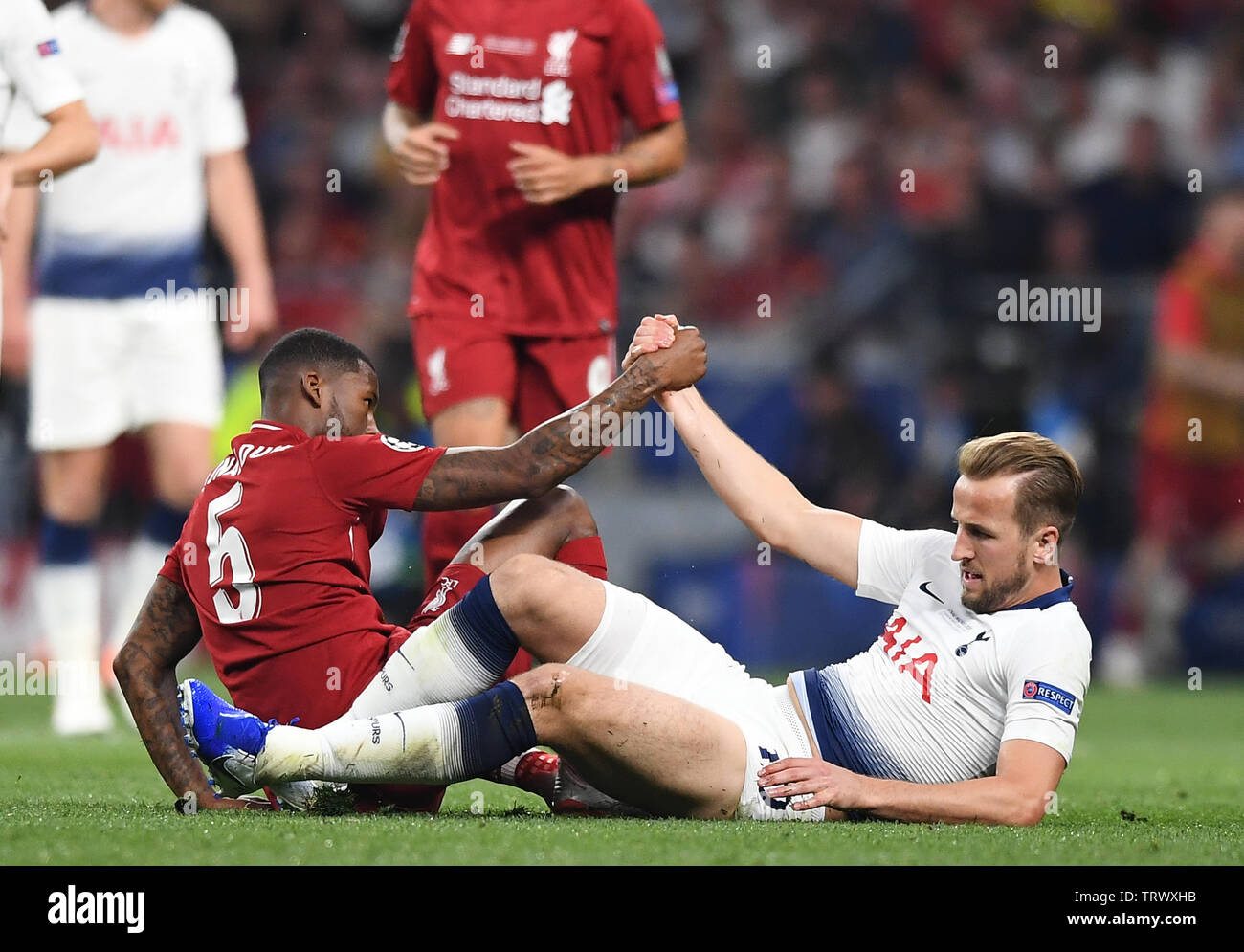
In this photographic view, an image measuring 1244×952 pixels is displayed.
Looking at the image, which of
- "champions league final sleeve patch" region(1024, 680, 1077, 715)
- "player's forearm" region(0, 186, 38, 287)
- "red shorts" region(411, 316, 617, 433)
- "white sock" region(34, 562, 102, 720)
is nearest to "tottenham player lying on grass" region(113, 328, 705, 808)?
"champions league final sleeve patch" region(1024, 680, 1077, 715)

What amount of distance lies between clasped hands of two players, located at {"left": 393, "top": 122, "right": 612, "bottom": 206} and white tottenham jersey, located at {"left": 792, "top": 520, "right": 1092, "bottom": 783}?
2214 mm

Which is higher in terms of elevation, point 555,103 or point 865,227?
point 865,227

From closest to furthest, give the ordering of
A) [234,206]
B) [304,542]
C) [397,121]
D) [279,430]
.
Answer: [304,542], [279,430], [397,121], [234,206]

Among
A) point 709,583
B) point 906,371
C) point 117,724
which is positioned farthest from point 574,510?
point 906,371

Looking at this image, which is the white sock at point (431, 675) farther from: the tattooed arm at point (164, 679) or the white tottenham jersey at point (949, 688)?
the white tottenham jersey at point (949, 688)

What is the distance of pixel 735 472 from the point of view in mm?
4516

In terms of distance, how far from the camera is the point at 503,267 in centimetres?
592

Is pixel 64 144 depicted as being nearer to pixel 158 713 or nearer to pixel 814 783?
pixel 158 713

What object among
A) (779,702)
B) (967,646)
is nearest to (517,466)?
(779,702)

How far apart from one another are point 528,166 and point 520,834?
285 centimetres

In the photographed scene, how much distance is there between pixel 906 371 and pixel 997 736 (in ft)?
20.2

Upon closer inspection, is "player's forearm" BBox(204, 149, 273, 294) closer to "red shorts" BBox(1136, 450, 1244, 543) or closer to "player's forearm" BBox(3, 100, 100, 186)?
"player's forearm" BBox(3, 100, 100, 186)
